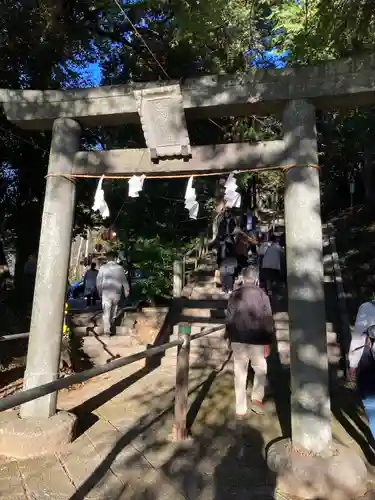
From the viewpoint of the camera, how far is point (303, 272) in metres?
3.90

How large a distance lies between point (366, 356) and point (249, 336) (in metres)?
1.54

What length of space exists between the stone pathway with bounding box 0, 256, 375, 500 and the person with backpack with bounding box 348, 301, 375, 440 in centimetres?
75

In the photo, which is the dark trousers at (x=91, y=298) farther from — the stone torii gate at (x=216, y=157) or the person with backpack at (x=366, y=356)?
the person with backpack at (x=366, y=356)

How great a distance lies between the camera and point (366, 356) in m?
3.64

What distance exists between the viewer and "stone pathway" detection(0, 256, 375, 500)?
129 inches

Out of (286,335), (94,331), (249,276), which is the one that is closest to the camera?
(249,276)

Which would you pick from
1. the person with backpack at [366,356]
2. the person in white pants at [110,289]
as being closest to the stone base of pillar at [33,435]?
the person with backpack at [366,356]

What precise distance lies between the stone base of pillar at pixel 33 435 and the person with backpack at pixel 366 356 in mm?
2768

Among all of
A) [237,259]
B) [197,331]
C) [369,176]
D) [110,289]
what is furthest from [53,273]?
[369,176]

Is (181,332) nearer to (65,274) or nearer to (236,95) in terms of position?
(65,274)

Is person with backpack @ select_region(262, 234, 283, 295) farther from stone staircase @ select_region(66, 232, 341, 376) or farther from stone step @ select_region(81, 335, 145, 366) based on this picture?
stone step @ select_region(81, 335, 145, 366)

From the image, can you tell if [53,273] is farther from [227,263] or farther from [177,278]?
[177,278]

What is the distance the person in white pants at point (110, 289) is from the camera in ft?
26.7

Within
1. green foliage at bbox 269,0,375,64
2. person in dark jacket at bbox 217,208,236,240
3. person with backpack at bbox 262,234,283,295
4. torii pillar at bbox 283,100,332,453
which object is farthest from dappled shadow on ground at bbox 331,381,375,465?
person in dark jacket at bbox 217,208,236,240
